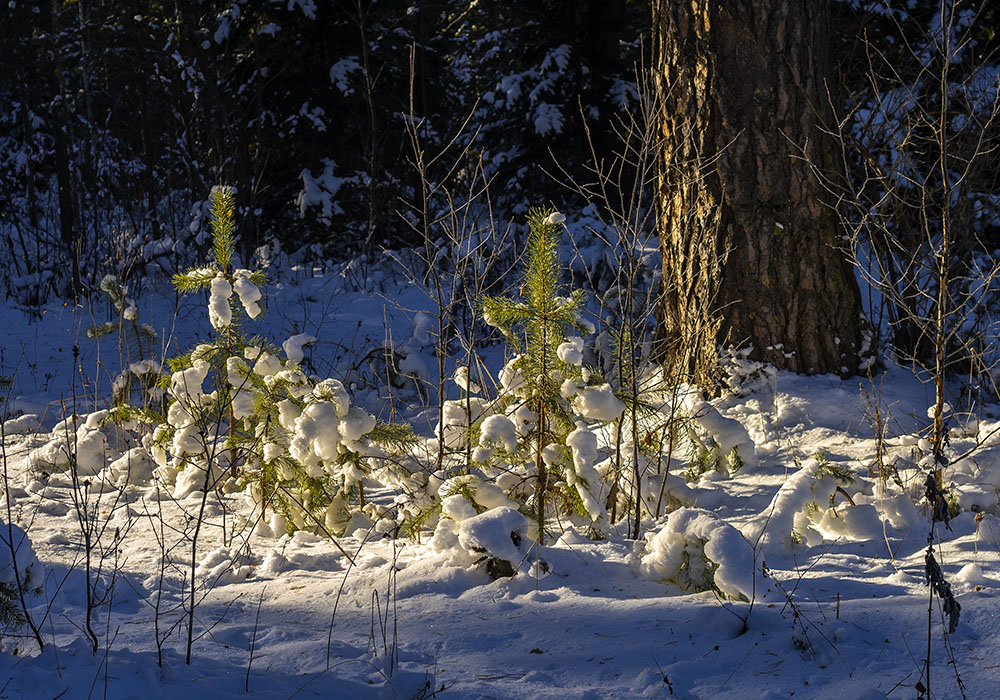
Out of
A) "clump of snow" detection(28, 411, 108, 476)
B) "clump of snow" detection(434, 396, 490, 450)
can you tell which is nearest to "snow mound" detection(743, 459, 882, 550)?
"clump of snow" detection(434, 396, 490, 450)

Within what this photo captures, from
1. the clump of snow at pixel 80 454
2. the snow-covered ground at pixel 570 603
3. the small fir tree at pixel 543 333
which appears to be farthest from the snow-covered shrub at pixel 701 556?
the clump of snow at pixel 80 454

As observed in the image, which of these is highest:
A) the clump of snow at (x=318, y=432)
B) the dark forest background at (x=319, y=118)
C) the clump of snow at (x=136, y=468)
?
the dark forest background at (x=319, y=118)

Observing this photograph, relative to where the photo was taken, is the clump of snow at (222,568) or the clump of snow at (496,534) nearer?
the clump of snow at (496,534)

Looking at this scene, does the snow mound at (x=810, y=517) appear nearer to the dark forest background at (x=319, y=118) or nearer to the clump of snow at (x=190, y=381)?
the clump of snow at (x=190, y=381)

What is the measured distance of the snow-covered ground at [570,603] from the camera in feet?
7.16

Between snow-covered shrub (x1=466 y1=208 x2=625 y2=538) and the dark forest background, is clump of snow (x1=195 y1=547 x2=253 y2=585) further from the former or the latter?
the dark forest background

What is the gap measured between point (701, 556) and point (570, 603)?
446mm

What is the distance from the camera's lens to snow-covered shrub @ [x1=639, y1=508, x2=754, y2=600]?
2.52 meters

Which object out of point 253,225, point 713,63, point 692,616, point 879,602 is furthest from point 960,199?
point 253,225

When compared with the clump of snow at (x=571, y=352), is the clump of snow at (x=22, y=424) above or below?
below

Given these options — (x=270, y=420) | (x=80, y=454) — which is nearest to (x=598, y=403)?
(x=270, y=420)

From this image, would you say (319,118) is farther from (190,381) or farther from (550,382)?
(550,382)

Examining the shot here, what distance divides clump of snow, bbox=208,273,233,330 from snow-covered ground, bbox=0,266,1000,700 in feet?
2.88

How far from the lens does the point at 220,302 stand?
3676 mm
